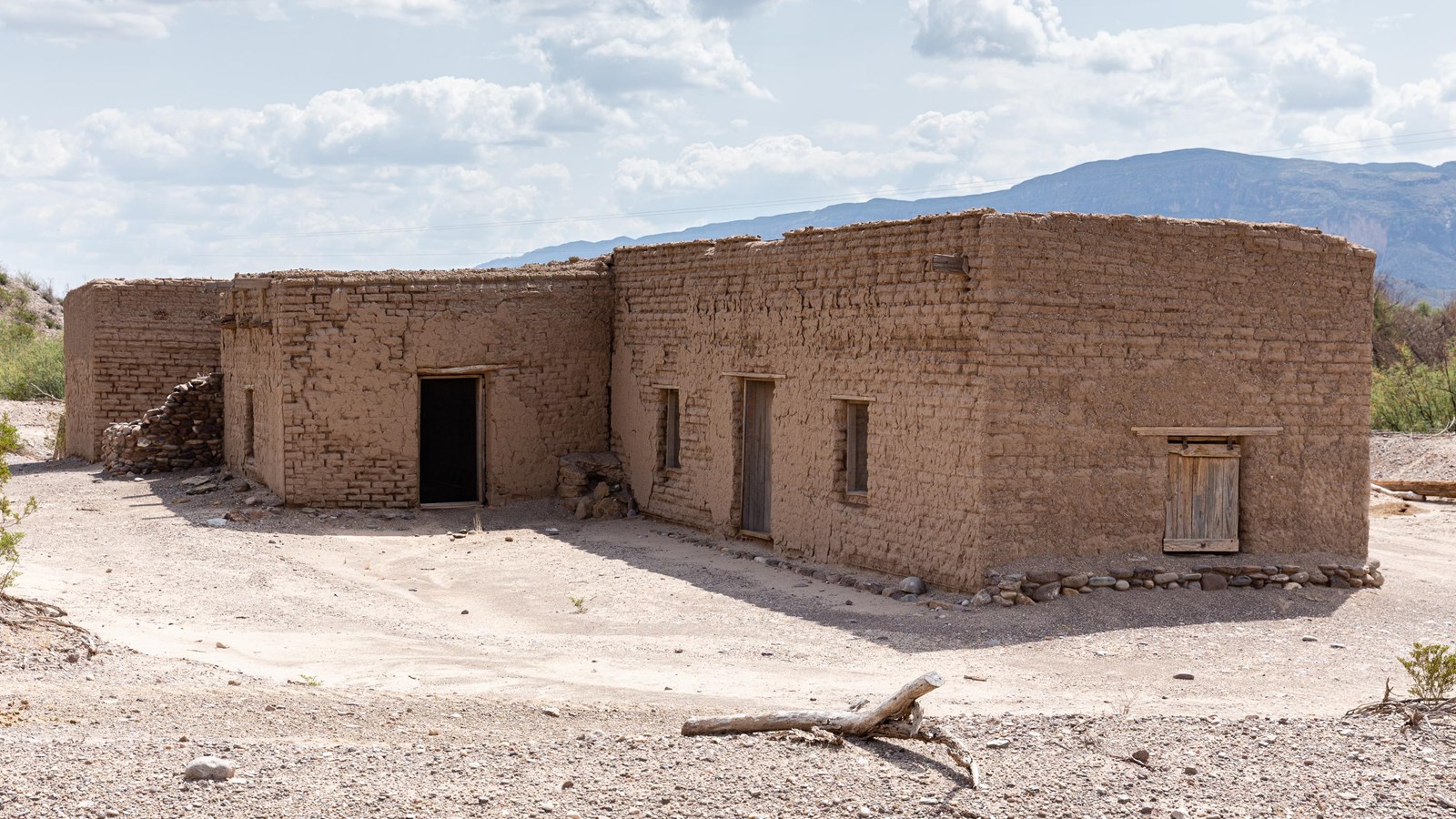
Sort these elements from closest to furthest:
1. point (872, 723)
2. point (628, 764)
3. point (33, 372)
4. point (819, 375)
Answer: point (628, 764) < point (872, 723) < point (819, 375) < point (33, 372)

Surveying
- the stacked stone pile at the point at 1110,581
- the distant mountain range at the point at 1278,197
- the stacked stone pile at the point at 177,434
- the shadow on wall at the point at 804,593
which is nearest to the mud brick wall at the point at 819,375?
the stacked stone pile at the point at 1110,581

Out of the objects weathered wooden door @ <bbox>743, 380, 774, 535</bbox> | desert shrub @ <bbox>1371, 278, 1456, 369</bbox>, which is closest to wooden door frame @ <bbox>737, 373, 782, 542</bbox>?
weathered wooden door @ <bbox>743, 380, 774, 535</bbox>

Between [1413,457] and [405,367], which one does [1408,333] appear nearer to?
[1413,457]

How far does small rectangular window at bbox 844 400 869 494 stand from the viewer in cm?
1268

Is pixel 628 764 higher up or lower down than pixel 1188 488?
lower down

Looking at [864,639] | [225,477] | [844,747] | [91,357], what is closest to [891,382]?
[864,639]

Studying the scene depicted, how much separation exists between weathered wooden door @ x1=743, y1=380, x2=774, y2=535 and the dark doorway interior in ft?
17.7

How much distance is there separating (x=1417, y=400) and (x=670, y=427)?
15.3 metres

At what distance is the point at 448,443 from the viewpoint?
1917 centimetres

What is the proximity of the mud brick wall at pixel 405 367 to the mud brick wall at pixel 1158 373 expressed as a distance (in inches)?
284

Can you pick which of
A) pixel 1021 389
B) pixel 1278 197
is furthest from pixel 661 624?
pixel 1278 197

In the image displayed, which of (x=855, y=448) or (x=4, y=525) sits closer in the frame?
(x=4, y=525)

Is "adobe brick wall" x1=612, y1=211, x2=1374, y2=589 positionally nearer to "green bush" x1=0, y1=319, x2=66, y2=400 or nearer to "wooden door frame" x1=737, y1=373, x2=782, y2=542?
"wooden door frame" x1=737, y1=373, x2=782, y2=542

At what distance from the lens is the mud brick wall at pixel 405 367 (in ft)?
51.0
